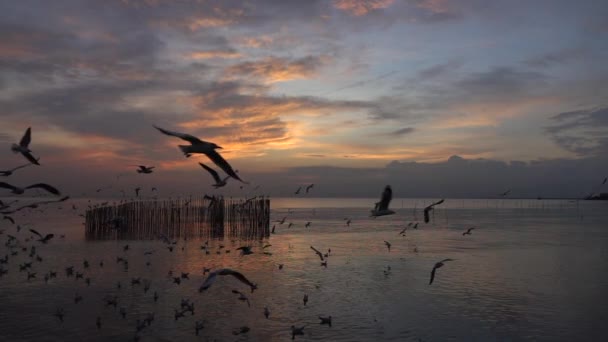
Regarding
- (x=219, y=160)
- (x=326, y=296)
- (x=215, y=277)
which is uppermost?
(x=219, y=160)

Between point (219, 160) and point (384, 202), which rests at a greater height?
point (219, 160)

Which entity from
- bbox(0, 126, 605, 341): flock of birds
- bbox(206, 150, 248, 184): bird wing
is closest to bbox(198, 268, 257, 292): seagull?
bbox(0, 126, 605, 341): flock of birds

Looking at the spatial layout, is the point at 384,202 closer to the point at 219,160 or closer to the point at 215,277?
the point at 215,277

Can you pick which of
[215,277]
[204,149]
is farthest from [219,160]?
[215,277]

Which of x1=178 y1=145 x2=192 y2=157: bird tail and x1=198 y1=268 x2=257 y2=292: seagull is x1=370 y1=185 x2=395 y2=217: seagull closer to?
x1=198 y1=268 x2=257 y2=292: seagull

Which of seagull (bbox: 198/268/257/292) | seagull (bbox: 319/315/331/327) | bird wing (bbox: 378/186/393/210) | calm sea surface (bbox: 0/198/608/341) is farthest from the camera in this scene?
seagull (bbox: 319/315/331/327)

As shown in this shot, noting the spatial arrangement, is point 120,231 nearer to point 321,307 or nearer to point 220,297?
point 220,297

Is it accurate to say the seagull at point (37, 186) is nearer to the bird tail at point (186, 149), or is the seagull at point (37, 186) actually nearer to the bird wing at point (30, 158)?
the bird wing at point (30, 158)

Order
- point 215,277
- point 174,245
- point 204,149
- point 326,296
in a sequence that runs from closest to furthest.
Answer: point 204,149
point 215,277
point 326,296
point 174,245

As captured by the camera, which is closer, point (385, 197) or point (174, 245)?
point (385, 197)

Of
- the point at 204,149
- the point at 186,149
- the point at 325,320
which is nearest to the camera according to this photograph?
the point at 204,149

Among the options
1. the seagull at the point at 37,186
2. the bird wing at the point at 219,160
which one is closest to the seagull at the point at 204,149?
the bird wing at the point at 219,160

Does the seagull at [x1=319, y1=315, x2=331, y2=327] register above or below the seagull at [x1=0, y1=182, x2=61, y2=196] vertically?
below

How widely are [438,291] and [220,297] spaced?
8.27 metres
